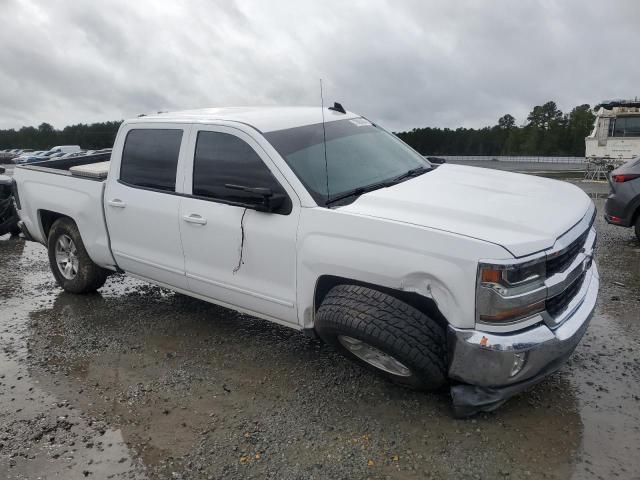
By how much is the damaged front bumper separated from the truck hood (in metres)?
0.48

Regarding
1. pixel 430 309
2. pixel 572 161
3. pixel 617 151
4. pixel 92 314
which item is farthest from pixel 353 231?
pixel 572 161

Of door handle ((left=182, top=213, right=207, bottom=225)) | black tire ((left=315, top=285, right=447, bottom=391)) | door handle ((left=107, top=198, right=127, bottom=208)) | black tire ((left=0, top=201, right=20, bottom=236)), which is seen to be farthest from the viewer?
black tire ((left=0, top=201, right=20, bottom=236))

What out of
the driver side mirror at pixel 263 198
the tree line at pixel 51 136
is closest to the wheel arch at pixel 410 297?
the driver side mirror at pixel 263 198

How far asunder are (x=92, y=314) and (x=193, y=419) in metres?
2.41

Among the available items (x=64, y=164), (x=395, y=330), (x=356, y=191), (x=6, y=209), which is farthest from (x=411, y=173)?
(x=6, y=209)

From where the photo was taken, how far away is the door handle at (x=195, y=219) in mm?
3980

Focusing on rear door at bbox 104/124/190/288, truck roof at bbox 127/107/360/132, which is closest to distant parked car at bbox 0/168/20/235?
rear door at bbox 104/124/190/288

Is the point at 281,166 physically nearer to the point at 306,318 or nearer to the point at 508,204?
the point at 306,318

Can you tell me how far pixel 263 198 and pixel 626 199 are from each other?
20.5 feet

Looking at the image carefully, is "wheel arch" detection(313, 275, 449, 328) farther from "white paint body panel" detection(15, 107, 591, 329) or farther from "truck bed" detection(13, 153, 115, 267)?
"truck bed" detection(13, 153, 115, 267)

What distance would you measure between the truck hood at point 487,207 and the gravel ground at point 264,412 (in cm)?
112

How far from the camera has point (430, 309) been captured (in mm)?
3238

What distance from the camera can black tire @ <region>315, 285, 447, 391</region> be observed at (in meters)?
3.00

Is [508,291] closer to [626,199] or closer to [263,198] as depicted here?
[263,198]
